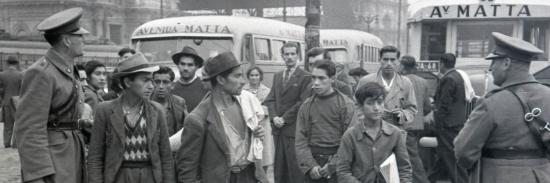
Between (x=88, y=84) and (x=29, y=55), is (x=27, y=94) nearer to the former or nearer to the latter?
(x=88, y=84)

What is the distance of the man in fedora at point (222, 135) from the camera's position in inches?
159

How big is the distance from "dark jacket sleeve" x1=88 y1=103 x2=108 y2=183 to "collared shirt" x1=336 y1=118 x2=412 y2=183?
1.79m

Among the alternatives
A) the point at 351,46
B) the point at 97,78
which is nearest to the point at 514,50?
the point at 97,78

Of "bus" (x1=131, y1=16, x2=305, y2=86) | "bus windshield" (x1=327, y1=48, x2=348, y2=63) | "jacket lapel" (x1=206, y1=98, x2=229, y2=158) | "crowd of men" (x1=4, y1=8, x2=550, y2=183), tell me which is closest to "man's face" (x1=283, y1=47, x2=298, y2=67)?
"crowd of men" (x1=4, y1=8, x2=550, y2=183)

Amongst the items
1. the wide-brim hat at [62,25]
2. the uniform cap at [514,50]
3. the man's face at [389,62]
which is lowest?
the man's face at [389,62]

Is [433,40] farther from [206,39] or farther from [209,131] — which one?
[209,131]

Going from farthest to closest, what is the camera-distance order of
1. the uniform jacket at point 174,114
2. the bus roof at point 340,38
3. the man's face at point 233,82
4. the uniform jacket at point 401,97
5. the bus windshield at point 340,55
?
1. the bus roof at point 340,38
2. the bus windshield at point 340,55
3. the uniform jacket at point 401,97
4. the uniform jacket at point 174,114
5. the man's face at point 233,82

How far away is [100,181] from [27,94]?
80cm

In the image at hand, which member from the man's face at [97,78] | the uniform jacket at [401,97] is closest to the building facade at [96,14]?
the man's face at [97,78]

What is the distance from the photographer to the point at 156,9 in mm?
51875

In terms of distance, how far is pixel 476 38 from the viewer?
983cm

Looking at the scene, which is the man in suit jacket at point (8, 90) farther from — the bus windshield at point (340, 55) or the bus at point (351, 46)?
the bus at point (351, 46)

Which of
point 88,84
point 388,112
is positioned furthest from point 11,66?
point 388,112

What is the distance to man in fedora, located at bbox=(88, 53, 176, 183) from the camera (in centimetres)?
395
